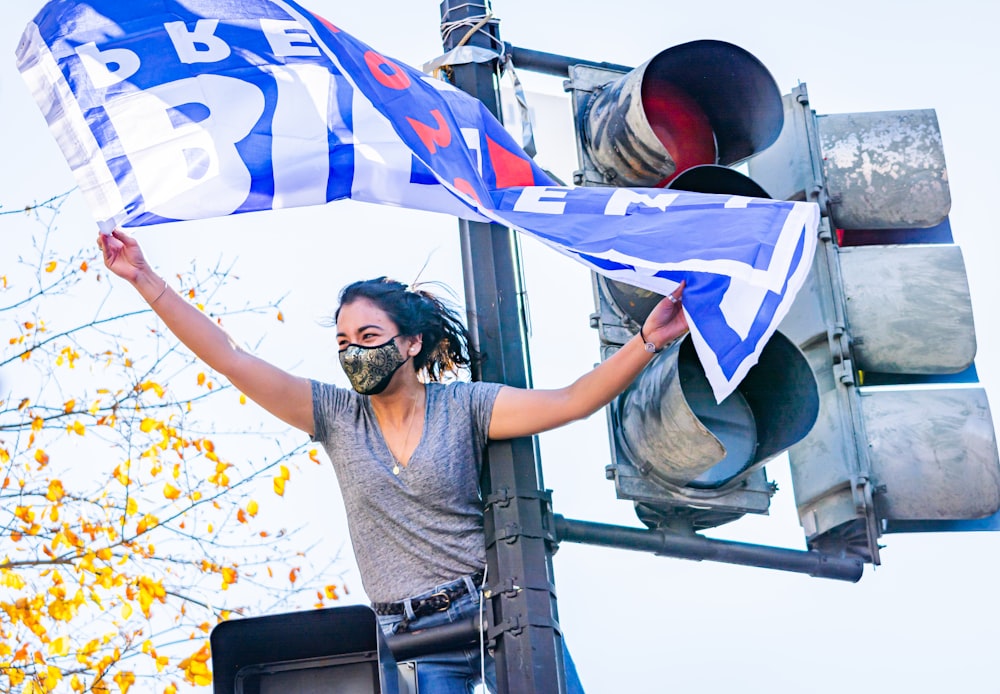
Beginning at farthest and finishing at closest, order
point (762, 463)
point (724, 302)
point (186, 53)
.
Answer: point (186, 53) → point (762, 463) → point (724, 302)

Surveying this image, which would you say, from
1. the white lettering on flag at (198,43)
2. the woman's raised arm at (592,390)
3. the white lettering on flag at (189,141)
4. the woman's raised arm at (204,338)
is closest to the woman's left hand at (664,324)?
the woman's raised arm at (592,390)

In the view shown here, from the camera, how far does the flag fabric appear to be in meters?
5.06

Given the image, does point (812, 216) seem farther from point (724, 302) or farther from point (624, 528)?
point (624, 528)

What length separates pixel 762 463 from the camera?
204 inches

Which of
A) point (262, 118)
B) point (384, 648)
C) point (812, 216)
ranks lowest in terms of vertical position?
point (384, 648)

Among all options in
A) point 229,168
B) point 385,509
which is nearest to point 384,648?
point 385,509

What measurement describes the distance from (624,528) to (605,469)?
201 millimetres

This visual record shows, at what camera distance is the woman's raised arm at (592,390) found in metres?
5.00

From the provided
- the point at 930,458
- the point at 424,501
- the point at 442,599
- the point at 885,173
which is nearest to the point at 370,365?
the point at 424,501

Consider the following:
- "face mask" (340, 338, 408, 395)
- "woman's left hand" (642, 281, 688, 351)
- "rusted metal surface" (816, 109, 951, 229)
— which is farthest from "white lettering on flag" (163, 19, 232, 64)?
"rusted metal surface" (816, 109, 951, 229)

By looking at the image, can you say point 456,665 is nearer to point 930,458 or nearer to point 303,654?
point 303,654

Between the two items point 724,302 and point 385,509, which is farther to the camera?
point 385,509

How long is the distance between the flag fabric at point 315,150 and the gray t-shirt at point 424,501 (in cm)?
64

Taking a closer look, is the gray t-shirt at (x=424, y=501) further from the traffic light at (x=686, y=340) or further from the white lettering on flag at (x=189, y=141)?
the white lettering on flag at (x=189, y=141)
